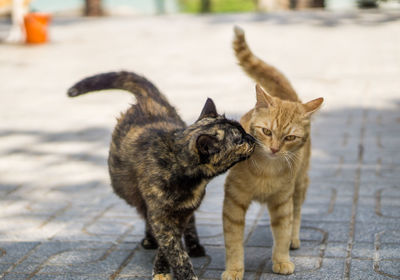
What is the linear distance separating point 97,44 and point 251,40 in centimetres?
371

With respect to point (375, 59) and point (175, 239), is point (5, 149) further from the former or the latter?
point (375, 59)

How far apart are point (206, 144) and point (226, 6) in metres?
26.2

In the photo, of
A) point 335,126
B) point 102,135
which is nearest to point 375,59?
point 335,126

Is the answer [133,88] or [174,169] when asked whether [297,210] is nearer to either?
[174,169]

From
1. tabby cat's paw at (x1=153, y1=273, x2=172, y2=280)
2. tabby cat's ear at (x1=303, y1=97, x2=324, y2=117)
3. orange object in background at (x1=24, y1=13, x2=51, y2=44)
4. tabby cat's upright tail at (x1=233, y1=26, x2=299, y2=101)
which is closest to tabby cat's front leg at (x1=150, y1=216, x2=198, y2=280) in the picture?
tabby cat's paw at (x1=153, y1=273, x2=172, y2=280)

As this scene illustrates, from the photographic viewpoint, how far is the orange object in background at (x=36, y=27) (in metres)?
13.3

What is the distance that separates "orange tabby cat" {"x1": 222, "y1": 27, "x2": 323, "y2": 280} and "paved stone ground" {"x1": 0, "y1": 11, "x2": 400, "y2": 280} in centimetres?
20

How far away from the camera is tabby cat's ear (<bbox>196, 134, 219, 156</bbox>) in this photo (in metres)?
3.20

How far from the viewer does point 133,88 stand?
4219 millimetres

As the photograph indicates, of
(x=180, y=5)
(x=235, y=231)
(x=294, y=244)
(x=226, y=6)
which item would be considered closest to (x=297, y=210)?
(x=294, y=244)

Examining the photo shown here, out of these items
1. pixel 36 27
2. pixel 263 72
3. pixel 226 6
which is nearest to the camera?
pixel 263 72

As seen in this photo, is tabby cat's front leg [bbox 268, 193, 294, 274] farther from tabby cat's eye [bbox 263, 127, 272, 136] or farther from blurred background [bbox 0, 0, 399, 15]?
blurred background [bbox 0, 0, 399, 15]

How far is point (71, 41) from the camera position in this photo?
548 inches

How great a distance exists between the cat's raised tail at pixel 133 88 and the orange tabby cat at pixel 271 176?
2.51ft
